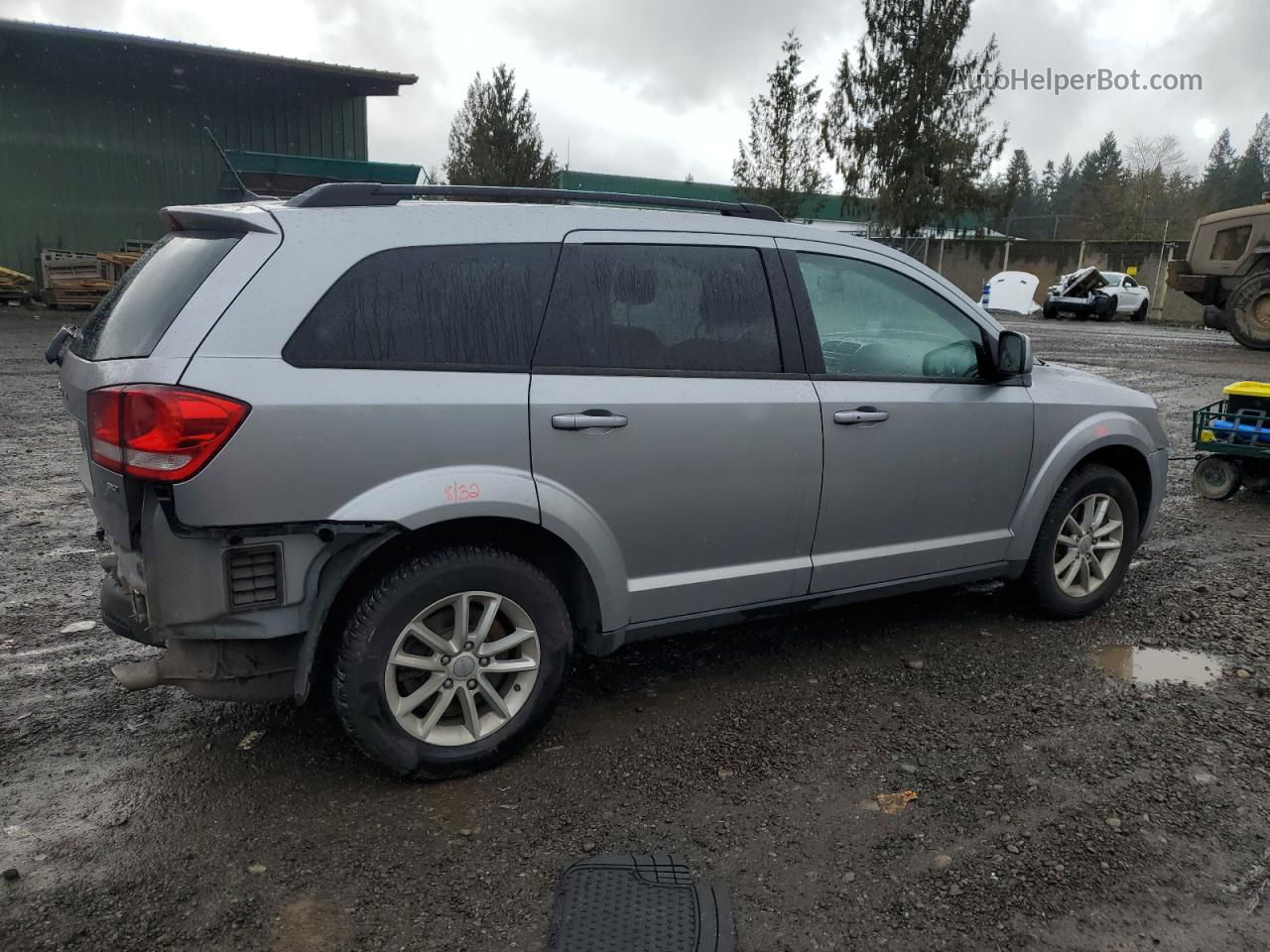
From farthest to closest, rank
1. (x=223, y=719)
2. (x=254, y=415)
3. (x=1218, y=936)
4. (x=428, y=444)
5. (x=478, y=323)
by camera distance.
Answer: (x=223, y=719) < (x=478, y=323) < (x=428, y=444) < (x=254, y=415) < (x=1218, y=936)

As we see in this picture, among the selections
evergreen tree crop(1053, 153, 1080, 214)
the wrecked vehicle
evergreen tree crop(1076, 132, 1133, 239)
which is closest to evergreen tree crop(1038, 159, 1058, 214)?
evergreen tree crop(1053, 153, 1080, 214)

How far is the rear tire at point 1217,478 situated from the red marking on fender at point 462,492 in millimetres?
6357

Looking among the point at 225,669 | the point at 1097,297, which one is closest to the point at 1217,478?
the point at 225,669

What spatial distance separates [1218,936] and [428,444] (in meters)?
2.60

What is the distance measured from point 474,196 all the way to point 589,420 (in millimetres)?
1016

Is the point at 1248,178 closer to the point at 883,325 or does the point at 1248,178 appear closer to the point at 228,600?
the point at 883,325

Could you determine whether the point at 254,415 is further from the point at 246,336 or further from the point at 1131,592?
the point at 1131,592

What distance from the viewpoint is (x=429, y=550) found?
3.06 m

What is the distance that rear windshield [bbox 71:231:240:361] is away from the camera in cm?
284

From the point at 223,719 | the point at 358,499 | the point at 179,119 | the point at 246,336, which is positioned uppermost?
the point at 179,119

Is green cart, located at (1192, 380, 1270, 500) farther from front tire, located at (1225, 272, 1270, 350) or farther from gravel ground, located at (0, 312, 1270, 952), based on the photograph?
front tire, located at (1225, 272, 1270, 350)

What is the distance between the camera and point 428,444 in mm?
2961

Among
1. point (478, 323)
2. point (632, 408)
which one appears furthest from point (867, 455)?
point (478, 323)

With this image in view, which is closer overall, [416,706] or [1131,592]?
[416,706]
